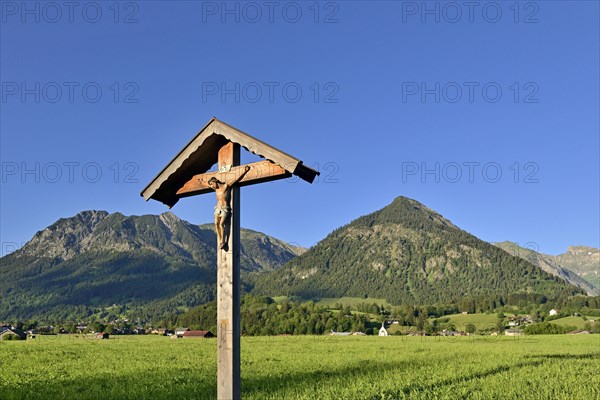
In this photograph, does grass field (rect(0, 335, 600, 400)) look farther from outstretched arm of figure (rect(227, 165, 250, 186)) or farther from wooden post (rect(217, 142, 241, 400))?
outstretched arm of figure (rect(227, 165, 250, 186))

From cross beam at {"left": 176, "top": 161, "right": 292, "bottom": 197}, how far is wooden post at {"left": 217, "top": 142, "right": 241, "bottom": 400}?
2.60ft

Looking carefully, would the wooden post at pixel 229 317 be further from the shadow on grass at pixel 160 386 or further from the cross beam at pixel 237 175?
the shadow on grass at pixel 160 386

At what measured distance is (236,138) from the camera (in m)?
11.2

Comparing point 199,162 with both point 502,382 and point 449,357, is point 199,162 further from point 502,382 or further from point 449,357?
point 449,357

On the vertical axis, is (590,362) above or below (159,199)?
below

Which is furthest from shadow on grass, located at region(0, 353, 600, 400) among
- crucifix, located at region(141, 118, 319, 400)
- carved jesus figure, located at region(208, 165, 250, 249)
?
carved jesus figure, located at region(208, 165, 250, 249)

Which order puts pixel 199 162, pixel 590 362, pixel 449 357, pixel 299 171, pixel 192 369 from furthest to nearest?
pixel 449 357
pixel 590 362
pixel 192 369
pixel 199 162
pixel 299 171

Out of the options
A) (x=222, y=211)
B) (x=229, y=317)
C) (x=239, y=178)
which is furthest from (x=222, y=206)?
(x=229, y=317)

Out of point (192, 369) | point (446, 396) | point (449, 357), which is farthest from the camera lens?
point (449, 357)

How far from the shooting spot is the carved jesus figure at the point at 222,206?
35.4 feet

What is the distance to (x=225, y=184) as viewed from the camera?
11195 millimetres

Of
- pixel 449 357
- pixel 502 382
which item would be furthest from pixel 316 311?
pixel 502 382

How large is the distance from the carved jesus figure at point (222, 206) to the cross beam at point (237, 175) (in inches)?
3.6

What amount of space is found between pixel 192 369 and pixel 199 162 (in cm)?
2076
